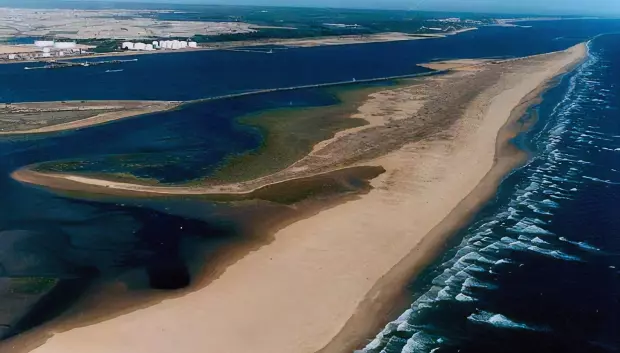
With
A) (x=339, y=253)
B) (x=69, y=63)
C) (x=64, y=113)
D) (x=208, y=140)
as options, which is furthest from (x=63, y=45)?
(x=339, y=253)

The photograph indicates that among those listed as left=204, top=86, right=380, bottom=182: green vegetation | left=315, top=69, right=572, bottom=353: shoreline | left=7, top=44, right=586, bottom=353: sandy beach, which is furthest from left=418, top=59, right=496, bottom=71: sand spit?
left=315, top=69, right=572, bottom=353: shoreline

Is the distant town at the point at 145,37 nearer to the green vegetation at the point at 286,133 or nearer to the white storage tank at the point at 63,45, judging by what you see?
the white storage tank at the point at 63,45

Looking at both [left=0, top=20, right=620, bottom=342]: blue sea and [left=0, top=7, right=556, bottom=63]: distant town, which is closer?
[left=0, top=20, right=620, bottom=342]: blue sea

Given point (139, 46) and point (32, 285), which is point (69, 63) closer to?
point (139, 46)

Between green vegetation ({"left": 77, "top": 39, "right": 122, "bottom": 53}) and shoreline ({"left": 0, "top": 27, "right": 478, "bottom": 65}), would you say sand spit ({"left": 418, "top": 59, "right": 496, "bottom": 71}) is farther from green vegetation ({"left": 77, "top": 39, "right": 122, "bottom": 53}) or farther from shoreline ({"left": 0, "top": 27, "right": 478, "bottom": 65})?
green vegetation ({"left": 77, "top": 39, "right": 122, "bottom": 53})

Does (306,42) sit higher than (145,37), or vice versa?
(145,37)

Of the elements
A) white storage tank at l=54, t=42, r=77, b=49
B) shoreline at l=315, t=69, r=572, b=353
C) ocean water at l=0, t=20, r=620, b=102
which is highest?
white storage tank at l=54, t=42, r=77, b=49
